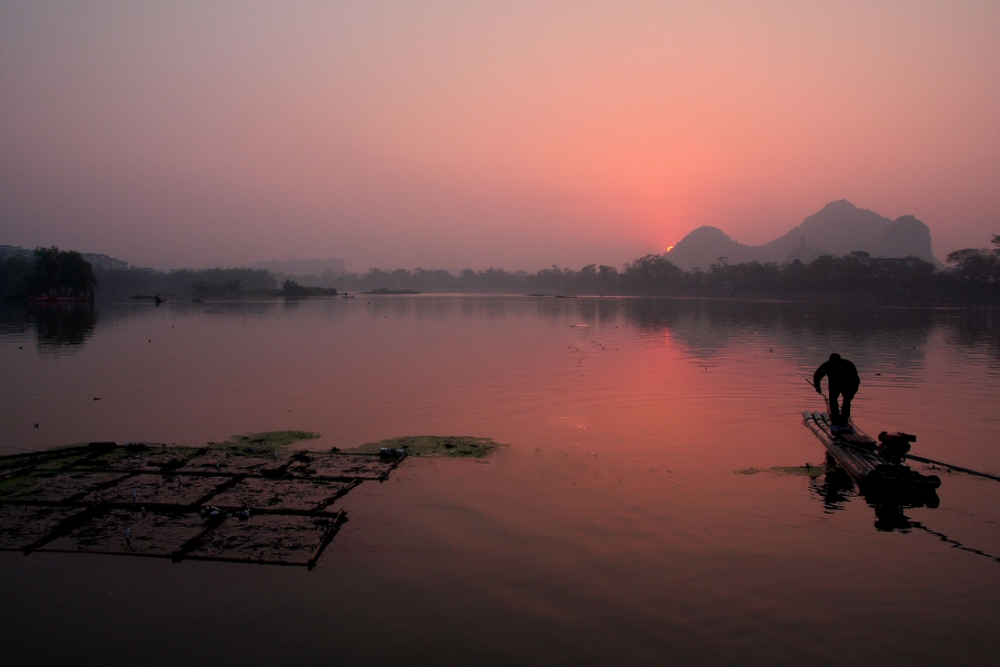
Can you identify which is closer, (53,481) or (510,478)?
(53,481)

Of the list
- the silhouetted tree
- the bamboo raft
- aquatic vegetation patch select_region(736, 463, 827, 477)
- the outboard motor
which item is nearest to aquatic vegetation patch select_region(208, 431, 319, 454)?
the bamboo raft

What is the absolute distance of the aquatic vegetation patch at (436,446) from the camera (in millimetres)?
11500

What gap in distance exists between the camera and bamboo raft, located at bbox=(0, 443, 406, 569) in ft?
23.9

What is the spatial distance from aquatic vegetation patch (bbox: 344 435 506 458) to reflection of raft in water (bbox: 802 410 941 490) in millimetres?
6307

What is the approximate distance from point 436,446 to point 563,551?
4.98 metres

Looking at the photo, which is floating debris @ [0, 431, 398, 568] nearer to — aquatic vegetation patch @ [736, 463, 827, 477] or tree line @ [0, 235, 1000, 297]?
aquatic vegetation patch @ [736, 463, 827, 477]

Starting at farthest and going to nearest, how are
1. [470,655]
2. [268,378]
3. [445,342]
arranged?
[445,342], [268,378], [470,655]

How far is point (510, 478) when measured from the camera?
10.2m

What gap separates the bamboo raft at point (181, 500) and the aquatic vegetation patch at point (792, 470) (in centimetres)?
636

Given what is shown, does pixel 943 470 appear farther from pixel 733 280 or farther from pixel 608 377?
pixel 733 280

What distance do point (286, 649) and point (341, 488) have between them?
3789 mm

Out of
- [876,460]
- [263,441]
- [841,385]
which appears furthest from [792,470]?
[263,441]

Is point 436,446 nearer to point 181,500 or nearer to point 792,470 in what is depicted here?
point 181,500

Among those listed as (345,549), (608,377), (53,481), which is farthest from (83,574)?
(608,377)
